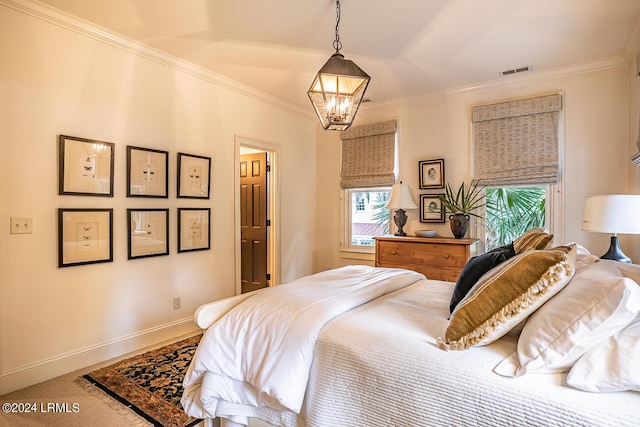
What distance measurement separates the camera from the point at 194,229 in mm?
3547

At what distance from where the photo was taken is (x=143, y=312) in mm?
3121

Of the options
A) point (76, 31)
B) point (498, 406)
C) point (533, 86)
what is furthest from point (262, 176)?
point (498, 406)

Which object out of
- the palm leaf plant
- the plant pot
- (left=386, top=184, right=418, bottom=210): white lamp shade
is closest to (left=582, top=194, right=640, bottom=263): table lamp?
the plant pot

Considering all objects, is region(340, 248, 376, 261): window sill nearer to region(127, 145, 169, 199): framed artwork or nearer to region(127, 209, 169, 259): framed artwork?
region(127, 209, 169, 259): framed artwork

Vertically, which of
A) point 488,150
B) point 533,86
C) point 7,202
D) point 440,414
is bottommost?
point 440,414

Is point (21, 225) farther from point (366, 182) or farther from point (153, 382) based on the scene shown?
point (366, 182)

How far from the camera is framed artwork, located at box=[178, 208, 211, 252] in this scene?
135 inches

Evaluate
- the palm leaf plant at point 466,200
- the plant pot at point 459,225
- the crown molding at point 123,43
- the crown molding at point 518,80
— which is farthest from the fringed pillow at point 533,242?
the crown molding at point 123,43

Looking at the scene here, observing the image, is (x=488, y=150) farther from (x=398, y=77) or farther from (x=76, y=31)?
(x=76, y=31)

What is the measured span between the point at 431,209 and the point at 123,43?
3.63 m

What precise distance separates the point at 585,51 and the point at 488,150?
1195mm

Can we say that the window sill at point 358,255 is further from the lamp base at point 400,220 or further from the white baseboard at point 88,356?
the white baseboard at point 88,356

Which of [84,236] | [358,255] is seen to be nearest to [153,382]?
[84,236]

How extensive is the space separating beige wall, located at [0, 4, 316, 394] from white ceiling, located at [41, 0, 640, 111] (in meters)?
0.31
